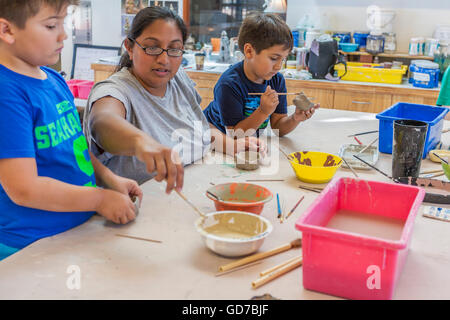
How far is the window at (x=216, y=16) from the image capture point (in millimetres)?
4504

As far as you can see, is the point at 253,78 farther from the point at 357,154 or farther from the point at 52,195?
the point at 52,195

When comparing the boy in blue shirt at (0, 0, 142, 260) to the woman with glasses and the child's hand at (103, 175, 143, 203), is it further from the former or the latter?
the woman with glasses

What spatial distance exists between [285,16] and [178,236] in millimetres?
3635

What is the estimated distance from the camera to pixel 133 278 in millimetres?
970

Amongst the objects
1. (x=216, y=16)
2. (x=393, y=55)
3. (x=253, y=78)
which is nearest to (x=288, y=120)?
(x=253, y=78)

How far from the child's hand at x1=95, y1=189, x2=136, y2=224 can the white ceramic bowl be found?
8.2 inches

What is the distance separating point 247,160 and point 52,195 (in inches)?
29.7

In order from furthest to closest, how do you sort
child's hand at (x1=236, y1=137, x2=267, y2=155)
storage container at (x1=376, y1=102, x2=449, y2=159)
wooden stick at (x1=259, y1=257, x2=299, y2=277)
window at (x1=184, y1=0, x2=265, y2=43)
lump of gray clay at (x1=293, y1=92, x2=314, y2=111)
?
window at (x1=184, y1=0, x2=265, y2=43), lump of gray clay at (x1=293, y1=92, x2=314, y2=111), storage container at (x1=376, y1=102, x2=449, y2=159), child's hand at (x1=236, y1=137, x2=267, y2=155), wooden stick at (x1=259, y1=257, x2=299, y2=277)

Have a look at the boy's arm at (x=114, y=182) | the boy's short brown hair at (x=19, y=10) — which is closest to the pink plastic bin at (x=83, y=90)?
the boy's arm at (x=114, y=182)

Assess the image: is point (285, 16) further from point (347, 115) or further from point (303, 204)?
point (303, 204)

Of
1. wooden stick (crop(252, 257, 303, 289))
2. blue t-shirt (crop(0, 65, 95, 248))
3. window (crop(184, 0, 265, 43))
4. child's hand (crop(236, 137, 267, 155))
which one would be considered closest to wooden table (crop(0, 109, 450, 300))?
wooden stick (crop(252, 257, 303, 289))

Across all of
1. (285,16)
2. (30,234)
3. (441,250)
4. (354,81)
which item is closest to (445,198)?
(441,250)

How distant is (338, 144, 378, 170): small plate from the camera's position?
1.74m
